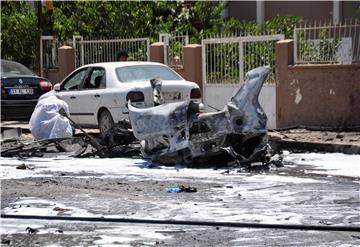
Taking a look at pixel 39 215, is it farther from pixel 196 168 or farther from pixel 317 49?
pixel 317 49

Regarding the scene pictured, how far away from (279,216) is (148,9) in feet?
49.7

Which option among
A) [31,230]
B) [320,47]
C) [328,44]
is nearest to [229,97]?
[320,47]

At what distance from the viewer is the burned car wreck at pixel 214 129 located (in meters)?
10.1

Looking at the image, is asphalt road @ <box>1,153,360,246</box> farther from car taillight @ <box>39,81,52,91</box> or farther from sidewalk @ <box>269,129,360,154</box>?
car taillight @ <box>39,81,52,91</box>

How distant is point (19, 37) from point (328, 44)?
34.2 feet

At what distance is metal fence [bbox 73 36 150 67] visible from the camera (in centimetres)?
1794

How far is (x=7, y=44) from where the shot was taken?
2148cm

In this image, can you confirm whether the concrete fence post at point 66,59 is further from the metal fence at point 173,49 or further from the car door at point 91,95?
the car door at point 91,95

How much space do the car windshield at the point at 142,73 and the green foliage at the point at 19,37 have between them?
8060 millimetres

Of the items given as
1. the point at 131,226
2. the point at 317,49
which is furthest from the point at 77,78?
the point at 131,226

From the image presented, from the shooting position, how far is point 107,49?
18.8m

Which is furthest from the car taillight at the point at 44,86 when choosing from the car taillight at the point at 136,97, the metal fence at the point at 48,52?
the car taillight at the point at 136,97

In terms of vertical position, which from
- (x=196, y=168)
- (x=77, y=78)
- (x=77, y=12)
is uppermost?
(x=77, y=12)

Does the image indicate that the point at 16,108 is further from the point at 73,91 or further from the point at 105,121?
the point at 105,121
